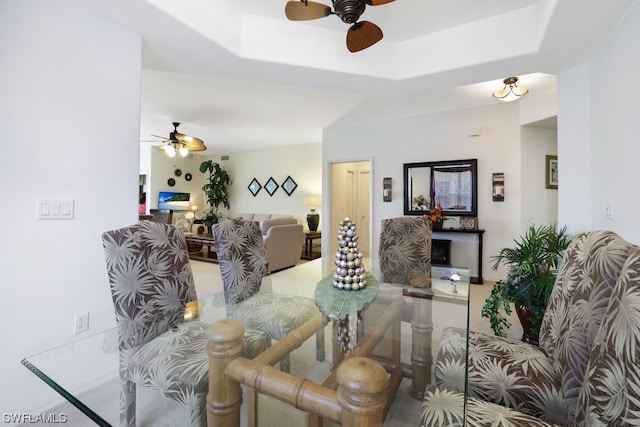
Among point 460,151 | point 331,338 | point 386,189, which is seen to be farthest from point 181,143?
point 331,338

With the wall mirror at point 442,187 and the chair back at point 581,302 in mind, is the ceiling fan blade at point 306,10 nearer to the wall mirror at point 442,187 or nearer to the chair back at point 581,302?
the chair back at point 581,302

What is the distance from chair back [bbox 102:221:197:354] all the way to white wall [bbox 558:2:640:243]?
8.85ft

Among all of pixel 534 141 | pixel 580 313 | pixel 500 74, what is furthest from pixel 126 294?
pixel 534 141

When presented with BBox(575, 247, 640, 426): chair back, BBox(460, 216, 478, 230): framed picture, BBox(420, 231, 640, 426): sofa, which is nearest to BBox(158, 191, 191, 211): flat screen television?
BBox(460, 216, 478, 230): framed picture

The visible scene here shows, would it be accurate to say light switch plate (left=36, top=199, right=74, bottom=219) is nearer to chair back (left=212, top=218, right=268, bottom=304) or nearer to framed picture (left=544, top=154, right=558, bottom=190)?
chair back (left=212, top=218, right=268, bottom=304)

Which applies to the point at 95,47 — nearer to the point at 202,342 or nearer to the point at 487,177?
the point at 202,342

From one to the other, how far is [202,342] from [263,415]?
0.52m

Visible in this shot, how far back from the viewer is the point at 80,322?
1819 mm

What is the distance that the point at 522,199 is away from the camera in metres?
4.12

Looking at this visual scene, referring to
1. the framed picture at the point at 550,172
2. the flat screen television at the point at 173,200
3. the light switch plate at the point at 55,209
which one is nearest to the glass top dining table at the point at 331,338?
the light switch plate at the point at 55,209

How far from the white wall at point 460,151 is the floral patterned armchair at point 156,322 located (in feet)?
12.6

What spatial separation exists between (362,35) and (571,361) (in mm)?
2052

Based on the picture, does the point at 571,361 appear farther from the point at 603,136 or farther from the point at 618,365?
the point at 603,136

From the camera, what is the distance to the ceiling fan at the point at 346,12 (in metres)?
1.68
